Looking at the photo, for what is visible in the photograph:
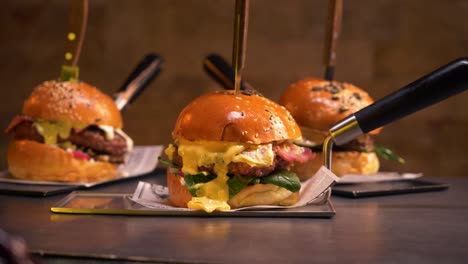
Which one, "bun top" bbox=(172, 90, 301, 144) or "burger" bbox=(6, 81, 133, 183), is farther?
"burger" bbox=(6, 81, 133, 183)

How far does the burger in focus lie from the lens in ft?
9.18

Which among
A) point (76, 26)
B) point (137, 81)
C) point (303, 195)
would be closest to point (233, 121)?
point (303, 195)

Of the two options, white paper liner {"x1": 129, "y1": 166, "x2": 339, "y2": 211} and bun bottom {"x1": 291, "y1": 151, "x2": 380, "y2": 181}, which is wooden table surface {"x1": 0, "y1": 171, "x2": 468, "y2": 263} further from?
bun bottom {"x1": 291, "y1": 151, "x2": 380, "y2": 181}

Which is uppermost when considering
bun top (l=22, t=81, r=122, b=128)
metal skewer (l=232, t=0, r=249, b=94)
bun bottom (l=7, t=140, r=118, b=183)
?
metal skewer (l=232, t=0, r=249, b=94)

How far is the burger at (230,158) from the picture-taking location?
6.37 feet

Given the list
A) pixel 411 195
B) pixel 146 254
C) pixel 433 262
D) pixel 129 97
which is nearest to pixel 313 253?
pixel 433 262

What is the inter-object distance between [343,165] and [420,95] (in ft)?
2.71

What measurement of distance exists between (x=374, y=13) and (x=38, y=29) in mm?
2281

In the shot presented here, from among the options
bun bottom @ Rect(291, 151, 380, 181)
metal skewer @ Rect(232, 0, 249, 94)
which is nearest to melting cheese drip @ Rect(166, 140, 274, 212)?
metal skewer @ Rect(232, 0, 249, 94)

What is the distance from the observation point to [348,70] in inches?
163

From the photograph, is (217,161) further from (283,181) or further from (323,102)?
(323,102)

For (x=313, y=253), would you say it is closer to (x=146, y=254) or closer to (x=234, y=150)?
(x=146, y=254)

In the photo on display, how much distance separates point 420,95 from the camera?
2.03 metres

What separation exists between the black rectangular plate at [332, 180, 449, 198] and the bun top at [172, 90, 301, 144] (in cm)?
42
